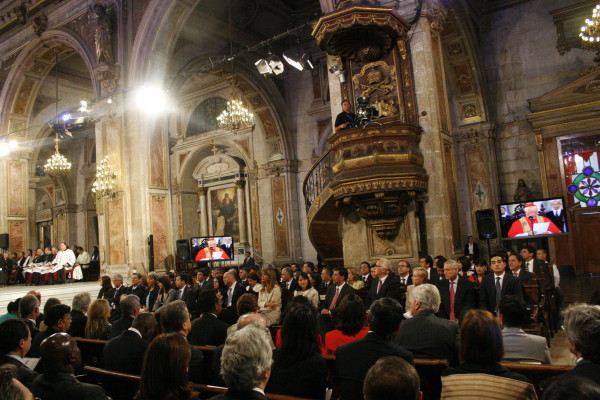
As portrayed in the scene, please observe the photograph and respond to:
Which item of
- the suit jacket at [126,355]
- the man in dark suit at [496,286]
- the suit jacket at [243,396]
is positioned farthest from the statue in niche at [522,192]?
the suit jacket at [243,396]

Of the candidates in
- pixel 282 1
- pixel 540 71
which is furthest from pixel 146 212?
pixel 540 71

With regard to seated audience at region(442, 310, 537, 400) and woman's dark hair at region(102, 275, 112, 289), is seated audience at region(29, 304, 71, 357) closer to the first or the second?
seated audience at region(442, 310, 537, 400)

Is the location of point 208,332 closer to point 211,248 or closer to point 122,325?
point 122,325

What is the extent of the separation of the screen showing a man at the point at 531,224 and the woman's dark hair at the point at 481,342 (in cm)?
669

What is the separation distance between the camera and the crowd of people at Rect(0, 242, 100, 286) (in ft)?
43.8

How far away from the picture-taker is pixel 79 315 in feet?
16.4

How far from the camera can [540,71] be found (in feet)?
37.6

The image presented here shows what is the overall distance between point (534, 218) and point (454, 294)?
3.82 metres

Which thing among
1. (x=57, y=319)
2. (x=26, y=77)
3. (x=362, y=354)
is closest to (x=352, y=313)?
(x=362, y=354)

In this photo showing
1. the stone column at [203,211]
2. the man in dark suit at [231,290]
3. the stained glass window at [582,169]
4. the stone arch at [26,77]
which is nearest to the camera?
the man in dark suit at [231,290]

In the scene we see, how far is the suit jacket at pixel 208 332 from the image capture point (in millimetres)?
3965

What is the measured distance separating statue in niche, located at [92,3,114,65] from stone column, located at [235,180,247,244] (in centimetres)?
616

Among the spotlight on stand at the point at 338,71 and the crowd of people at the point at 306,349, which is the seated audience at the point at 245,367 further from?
the spotlight on stand at the point at 338,71

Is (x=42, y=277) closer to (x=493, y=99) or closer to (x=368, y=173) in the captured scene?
(x=368, y=173)
